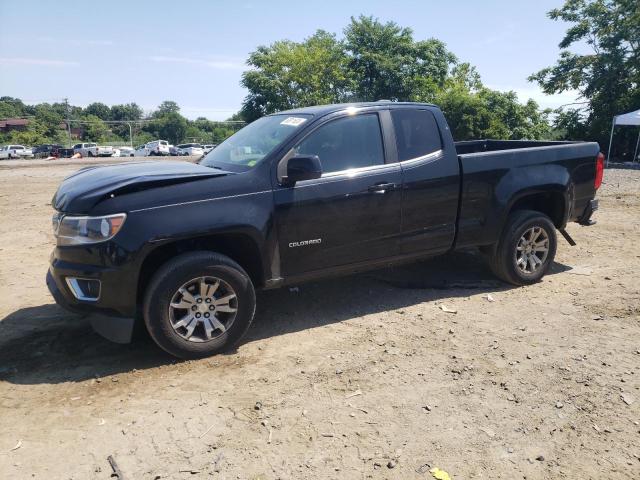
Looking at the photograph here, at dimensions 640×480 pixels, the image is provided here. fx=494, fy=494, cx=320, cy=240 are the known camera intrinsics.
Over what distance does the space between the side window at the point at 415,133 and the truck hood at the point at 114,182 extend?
1707mm

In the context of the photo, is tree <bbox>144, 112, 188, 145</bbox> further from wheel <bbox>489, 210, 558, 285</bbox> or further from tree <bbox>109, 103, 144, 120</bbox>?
wheel <bbox>489, 210, 558, 285</bbox>

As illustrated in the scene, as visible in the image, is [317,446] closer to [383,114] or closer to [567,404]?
[567,404]

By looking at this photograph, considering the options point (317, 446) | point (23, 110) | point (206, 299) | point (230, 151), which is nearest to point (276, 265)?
point (206, 299)

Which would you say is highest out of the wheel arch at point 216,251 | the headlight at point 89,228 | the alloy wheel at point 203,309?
the headlight at point 89,228

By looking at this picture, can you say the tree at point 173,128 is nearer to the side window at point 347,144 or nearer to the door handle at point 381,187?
the side window at point 347,144

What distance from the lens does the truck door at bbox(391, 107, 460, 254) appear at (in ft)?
15.0

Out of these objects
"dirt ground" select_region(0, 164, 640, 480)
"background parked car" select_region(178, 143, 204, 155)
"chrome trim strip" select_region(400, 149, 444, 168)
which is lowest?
"dirt ground" select_region(0, 164, 640, 480)

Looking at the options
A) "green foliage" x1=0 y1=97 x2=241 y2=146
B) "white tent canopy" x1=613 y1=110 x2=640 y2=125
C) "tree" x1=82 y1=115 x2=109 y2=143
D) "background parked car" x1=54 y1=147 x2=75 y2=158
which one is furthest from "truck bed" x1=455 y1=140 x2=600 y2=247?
"tree" x1=82 y1=115 x2=109 y2=143

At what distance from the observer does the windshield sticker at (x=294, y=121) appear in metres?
4.32

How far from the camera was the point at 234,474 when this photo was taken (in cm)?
257

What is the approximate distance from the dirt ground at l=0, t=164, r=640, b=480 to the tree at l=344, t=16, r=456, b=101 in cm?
3039

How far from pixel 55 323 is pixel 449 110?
24.1 metres

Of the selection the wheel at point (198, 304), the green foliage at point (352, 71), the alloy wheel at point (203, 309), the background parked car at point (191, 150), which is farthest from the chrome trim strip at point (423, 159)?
the background parked car at point (191, 150)

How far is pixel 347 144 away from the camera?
440cm
